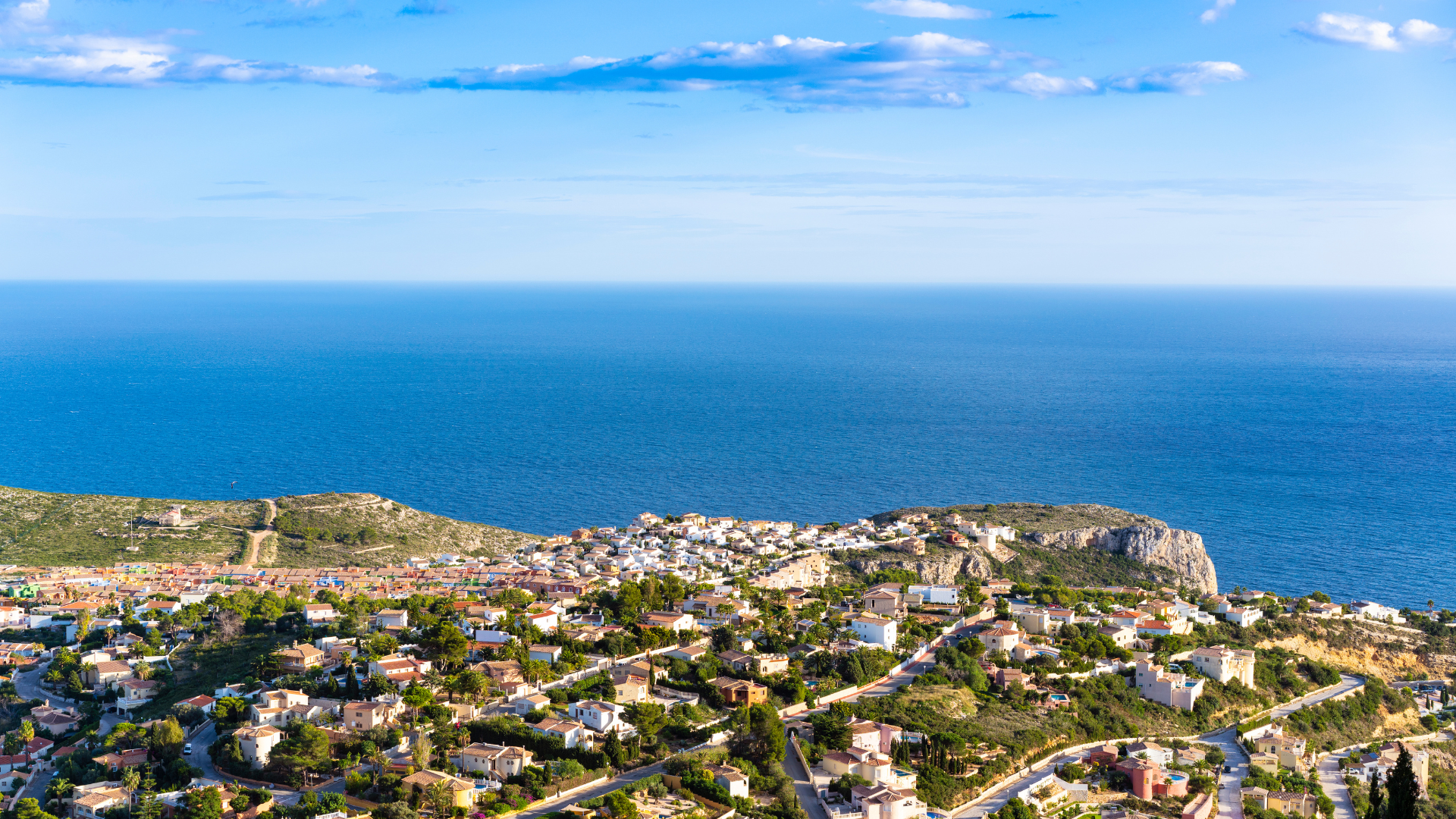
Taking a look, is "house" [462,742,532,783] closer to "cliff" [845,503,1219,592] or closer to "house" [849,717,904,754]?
"house" [849,717,904,754]

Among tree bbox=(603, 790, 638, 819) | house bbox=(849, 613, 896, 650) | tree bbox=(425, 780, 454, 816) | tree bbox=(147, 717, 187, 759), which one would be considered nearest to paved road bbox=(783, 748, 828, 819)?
tree bbox=(603, 790, 638, 819)

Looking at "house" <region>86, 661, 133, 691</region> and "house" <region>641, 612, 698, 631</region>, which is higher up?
→ "house" <region>641, 612, 698, 631</region>

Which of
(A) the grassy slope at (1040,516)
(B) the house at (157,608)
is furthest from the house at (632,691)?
(A) the grassy slope at (1040,516)

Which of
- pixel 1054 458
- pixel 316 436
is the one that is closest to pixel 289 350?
pixel 316 436

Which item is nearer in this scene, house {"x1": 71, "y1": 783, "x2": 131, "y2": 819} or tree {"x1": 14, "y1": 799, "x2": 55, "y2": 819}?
tree {"x1": 14, "y1": 799, "x2": 55, "y2": 819}

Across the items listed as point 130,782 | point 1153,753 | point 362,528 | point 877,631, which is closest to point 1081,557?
point 877,631

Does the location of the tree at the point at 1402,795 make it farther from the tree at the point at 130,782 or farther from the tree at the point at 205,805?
the tree at the point at 130,782

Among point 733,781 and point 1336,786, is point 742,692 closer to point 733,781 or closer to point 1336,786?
point 733,781
